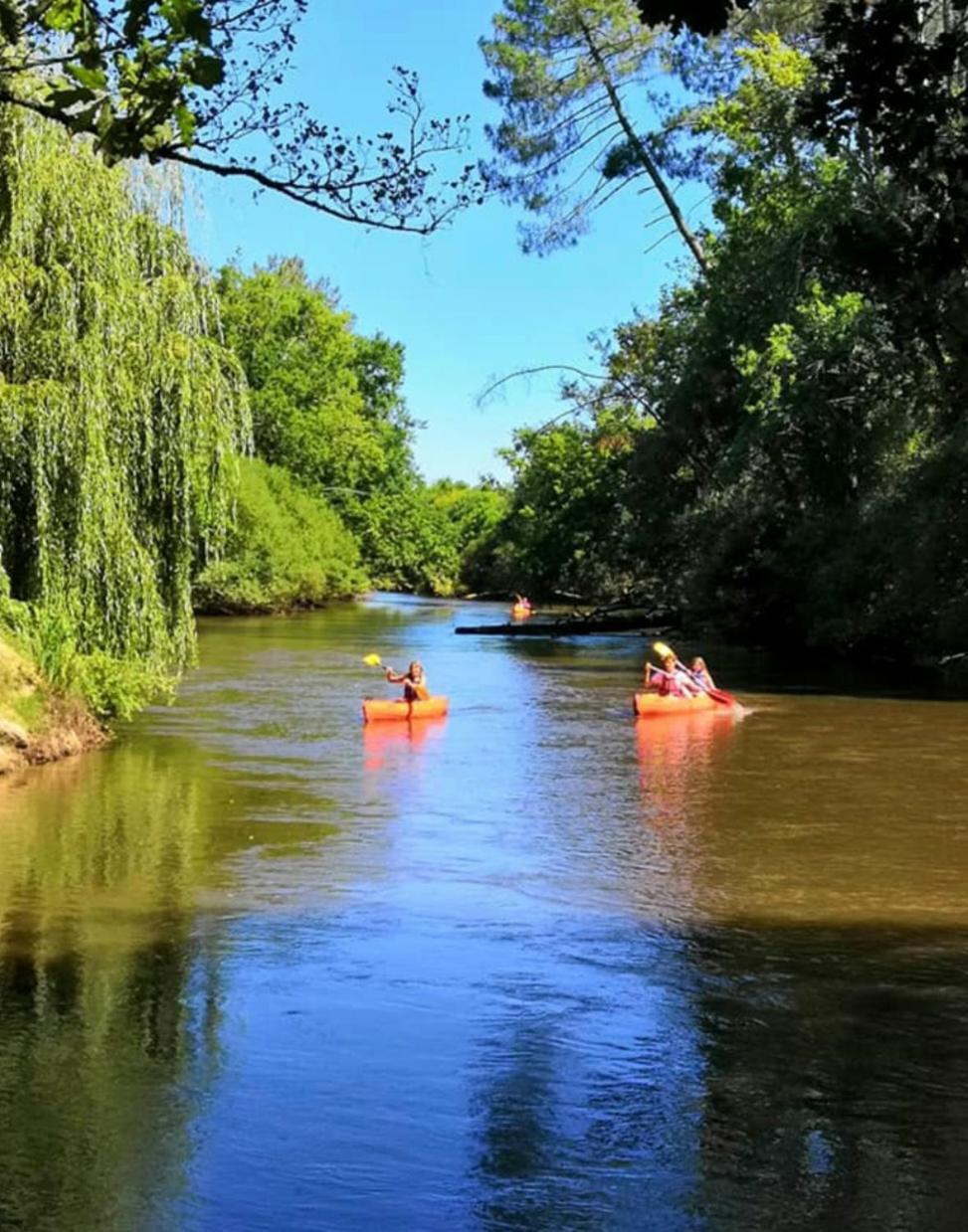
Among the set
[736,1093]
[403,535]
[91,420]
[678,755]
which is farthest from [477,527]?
[736,1093]

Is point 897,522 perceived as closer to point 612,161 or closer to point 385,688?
point 385,688

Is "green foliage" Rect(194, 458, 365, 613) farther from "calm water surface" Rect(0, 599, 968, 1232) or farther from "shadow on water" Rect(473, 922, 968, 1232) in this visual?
"shadow on water" Rect(473, 922, 968, 1232)

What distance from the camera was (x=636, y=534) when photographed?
4000 cm

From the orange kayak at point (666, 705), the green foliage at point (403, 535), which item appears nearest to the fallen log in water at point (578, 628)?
the orange kayak at point (666, 705)

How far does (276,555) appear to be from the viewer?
1877 inches

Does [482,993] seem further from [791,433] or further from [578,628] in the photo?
[578,628]

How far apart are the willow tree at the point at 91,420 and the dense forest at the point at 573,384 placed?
0.11 ft

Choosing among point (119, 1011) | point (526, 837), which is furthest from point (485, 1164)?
point (526, 837)

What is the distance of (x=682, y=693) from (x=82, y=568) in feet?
29.3

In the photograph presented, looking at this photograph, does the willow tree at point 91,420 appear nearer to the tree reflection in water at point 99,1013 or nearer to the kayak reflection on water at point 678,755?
the tree reflection in water at point 99,1013

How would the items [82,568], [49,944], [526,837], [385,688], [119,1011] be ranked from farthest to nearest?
1. [385,688]
2. [82,568]
3. [526,837]
4. [49,944]
5. [119,1011]

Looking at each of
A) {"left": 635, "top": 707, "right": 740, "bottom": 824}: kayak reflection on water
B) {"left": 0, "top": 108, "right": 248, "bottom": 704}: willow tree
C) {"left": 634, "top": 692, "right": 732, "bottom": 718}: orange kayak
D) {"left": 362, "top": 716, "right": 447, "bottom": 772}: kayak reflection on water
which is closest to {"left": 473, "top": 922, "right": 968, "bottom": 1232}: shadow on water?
{"left": 635, "top": 707, "right": 740, "bottom": 824}: kayak reflection on water

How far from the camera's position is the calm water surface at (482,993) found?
5.15m

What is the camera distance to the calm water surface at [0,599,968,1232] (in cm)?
515
